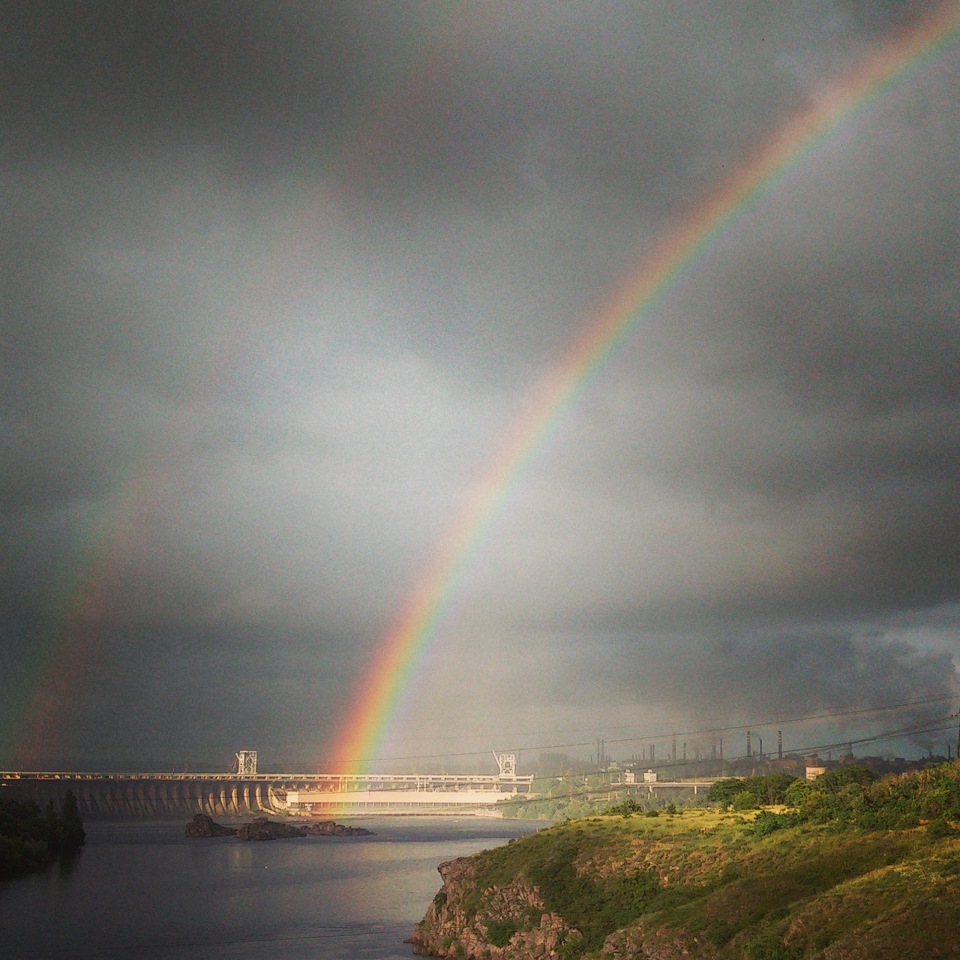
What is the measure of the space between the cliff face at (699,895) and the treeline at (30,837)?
94.6m

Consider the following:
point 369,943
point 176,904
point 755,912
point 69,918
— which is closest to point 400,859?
point 176,904

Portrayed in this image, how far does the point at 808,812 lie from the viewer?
77.4 metres

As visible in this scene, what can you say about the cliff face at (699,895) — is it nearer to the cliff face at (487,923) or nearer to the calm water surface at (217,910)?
the cliff face at (487,923)

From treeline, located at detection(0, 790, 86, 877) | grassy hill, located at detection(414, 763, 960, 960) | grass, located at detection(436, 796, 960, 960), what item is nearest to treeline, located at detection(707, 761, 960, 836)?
grassy hill, located at detection(414, 763, 960, 960)

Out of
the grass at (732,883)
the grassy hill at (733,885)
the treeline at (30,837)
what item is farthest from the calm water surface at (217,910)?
the grass at (732,883)

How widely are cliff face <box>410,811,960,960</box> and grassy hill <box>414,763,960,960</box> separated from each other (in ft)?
0.39

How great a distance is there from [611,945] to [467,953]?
20.5 metres

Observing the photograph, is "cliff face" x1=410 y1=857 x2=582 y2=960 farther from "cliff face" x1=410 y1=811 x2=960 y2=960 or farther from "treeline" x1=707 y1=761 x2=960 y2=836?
"treeline" x1=707 y1=761 x2=960 y2=836

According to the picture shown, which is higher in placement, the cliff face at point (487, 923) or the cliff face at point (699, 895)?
the cliff face at point (699, 895)

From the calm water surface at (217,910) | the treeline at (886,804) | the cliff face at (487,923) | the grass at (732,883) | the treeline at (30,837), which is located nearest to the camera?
the grass at (732,883)

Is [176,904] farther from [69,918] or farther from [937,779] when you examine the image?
[937,779]

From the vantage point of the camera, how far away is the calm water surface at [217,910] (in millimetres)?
97938

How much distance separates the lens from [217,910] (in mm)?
125312

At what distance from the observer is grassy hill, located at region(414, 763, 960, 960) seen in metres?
52.6
